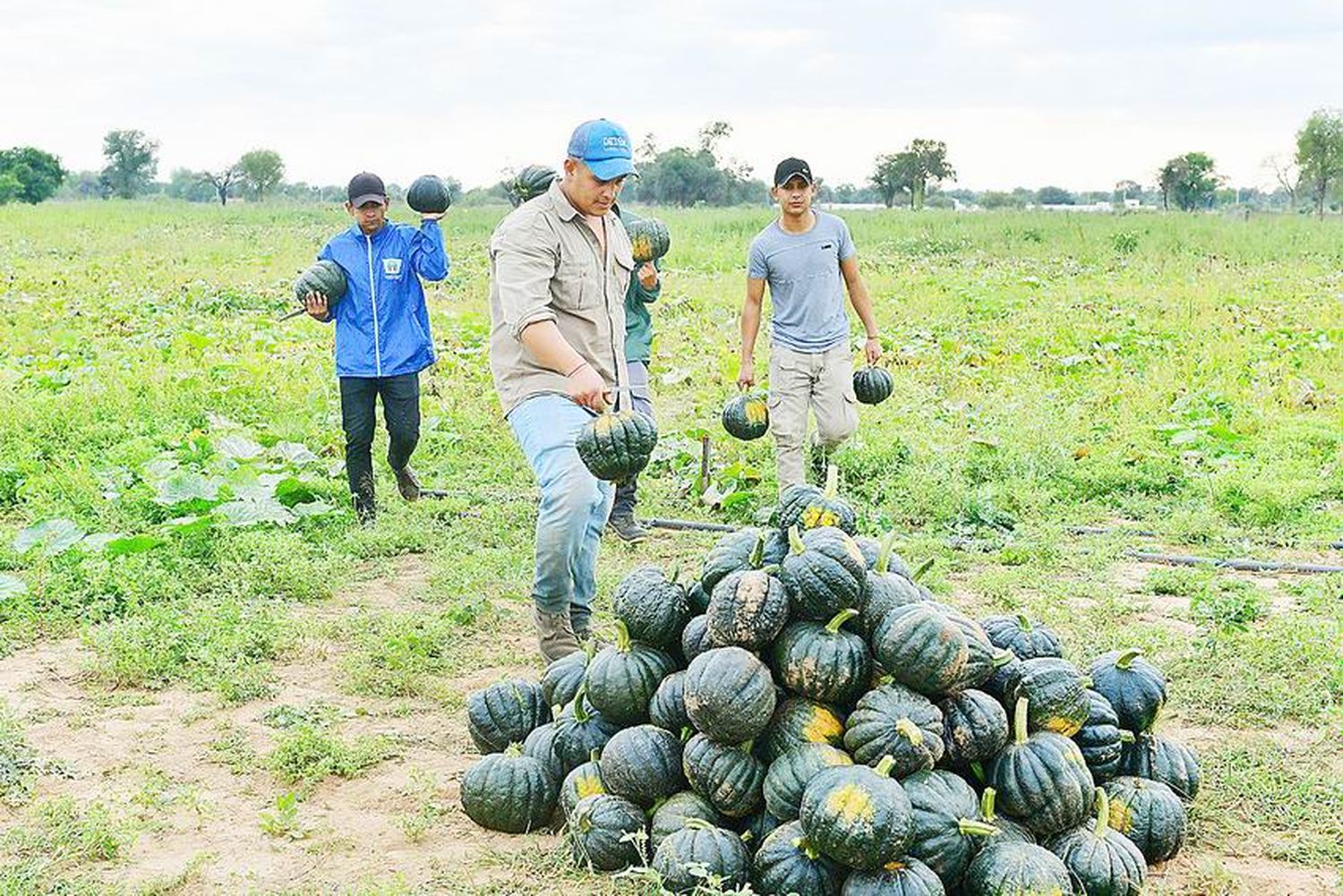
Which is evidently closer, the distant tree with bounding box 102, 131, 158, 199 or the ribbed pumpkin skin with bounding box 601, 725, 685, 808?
the ribbed pumpkin skin with bounding box 601, 725, 685, 808

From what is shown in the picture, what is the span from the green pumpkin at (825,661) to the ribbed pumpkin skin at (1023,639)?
30.5 inches

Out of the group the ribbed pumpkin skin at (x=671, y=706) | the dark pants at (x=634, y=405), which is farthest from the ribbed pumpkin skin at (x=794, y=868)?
the dark pants at (x=634, y=405)

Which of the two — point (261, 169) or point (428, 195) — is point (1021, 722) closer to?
point (428, 195)

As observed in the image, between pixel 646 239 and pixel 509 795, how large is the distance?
15.3 ft

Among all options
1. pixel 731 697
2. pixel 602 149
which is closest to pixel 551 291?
pixel 602 149

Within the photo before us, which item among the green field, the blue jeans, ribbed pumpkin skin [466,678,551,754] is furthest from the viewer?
the blue jeans

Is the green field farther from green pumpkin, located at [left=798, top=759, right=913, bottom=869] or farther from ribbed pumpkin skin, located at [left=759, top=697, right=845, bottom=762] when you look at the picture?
green pumpkin, located at [left=798, top=759, right=913, bottom=869]

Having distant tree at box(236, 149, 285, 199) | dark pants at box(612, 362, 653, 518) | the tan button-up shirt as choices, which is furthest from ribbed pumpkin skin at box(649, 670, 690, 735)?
distant tree at box(236, 149, 285, 199)

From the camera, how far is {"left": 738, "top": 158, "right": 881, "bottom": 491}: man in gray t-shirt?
25.6 ft

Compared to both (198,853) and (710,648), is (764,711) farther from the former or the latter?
(198,853)

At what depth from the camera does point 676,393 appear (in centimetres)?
1272

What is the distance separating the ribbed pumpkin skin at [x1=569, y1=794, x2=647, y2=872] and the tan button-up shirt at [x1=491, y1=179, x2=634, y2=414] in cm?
187

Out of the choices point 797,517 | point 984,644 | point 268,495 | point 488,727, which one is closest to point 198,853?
point 488,727

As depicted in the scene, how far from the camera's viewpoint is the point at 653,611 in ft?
13.8
